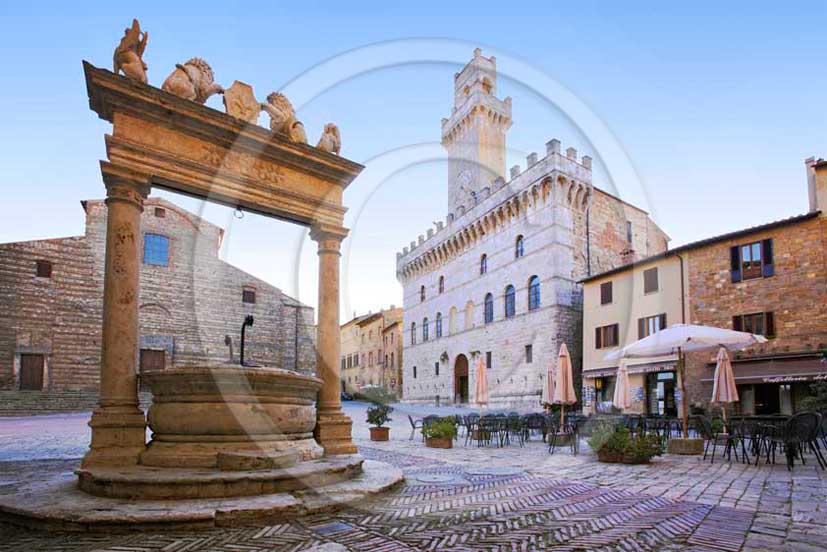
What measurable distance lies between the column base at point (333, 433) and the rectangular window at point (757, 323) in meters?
16.3

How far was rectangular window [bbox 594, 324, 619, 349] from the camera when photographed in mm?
23750

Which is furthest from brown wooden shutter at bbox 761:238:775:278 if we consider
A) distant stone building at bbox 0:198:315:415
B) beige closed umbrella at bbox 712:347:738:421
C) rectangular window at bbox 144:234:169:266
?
rectangular window at bbox 144:234:169:266

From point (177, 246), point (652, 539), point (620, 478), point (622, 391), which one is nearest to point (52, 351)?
point (177, 246)

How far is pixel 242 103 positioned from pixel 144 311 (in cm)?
2332

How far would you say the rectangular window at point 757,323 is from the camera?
18094 millimetres

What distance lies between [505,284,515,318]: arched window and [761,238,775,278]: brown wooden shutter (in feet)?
44.3

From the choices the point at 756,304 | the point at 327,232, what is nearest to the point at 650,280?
the point at 756,304

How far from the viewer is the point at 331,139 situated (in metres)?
8.23

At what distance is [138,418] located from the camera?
6129 millimetres

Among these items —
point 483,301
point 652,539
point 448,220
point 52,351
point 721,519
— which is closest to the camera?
point 652,539

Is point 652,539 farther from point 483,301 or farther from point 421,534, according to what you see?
point 483,301

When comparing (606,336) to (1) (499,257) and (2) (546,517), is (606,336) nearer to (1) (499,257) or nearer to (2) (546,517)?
(1) (499,257)

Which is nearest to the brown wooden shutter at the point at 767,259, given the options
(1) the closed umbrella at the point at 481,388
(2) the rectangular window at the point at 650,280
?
(2) the rectangular window at the point at 650,280

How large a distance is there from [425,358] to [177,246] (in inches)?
730
